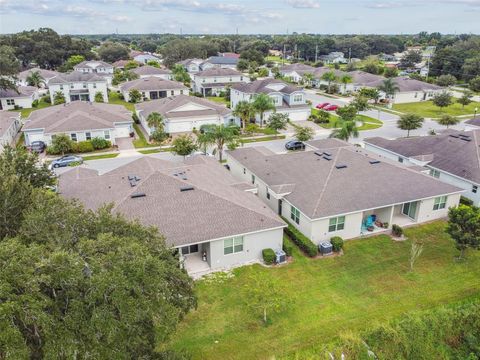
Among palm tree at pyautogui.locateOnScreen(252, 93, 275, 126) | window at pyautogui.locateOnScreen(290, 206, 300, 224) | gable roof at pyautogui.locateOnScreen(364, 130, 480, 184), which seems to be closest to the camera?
window at pyautogui.locateOnScreen(290, 206, 300, 224)

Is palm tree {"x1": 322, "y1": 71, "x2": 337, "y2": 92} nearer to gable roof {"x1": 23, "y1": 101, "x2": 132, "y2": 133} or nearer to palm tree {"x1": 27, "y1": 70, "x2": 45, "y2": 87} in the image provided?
gable roof {"x1": 23, "y1": 101, "x2": 132, "y2": 133}

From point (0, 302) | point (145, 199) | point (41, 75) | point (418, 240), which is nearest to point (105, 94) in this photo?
point (41, 75)

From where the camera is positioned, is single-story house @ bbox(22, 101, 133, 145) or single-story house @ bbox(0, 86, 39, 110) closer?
single-story house @ bbox(22, 101, 133, 145)

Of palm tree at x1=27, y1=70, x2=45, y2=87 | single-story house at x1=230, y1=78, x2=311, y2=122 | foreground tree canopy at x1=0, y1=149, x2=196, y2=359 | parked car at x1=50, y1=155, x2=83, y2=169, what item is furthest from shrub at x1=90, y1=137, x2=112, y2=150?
palm tree at x1=27, y1=70, x2=45, y2=87

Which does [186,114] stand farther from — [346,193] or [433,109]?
[433,109]

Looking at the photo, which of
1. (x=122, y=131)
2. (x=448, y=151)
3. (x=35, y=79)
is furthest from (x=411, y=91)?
(x=35, y=79)

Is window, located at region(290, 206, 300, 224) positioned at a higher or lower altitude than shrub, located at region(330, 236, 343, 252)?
higher

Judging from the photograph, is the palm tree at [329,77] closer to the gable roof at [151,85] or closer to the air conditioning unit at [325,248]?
the gable roof at [151,85]

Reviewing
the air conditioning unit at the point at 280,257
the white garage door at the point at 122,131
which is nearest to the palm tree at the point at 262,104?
the white garage door at the point at 122,131
